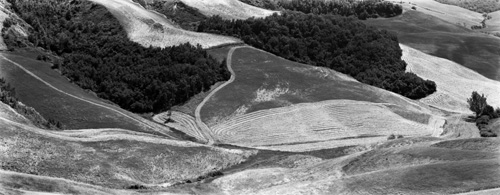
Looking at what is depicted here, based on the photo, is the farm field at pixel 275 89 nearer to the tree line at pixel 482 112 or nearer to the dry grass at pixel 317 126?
the dry grass at pixel 317 126

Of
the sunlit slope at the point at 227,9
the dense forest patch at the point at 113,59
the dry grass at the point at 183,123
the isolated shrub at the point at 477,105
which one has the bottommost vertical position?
the dry grass at the point at 183,123

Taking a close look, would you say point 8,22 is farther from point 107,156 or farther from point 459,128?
point 459,128

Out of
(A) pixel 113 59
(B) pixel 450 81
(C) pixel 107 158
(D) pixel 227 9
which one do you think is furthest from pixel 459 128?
(D) pixel 227 9

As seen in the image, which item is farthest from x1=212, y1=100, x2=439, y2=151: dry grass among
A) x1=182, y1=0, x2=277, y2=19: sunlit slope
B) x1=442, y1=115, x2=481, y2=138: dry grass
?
x1=182, y1=0, x2=277, y2=19: sunlit slope

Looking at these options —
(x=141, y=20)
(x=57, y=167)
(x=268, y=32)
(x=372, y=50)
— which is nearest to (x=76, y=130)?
(x=57, y=167)

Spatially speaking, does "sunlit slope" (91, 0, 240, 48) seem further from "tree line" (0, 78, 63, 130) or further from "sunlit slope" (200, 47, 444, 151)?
"tree line" (0, 78, 63, 130)

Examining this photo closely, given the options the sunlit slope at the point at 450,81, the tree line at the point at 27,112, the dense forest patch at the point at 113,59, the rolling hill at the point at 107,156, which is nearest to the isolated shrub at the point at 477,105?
the sunlit slope at the point at 450,81
